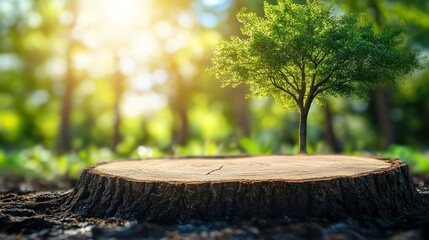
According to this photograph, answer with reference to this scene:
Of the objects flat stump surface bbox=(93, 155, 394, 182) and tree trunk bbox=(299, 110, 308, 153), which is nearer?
flat stump surface bbox=(93, 155, 394, 182)

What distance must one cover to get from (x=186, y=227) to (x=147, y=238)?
0.45m

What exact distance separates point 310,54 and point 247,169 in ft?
5.62

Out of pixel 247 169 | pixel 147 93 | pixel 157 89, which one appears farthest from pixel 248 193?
pixel 147 93

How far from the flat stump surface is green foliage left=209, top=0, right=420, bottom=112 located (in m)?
0.87

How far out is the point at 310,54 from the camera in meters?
6.21

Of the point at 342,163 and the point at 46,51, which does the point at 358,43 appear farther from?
the point at 46,51

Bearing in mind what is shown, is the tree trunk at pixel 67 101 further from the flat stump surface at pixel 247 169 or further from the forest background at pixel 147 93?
the flat stump surface at pixel 247 169

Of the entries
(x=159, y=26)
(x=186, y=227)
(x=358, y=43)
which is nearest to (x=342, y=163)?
(x=358, y=43)

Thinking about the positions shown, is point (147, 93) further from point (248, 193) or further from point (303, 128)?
point (248, 193)

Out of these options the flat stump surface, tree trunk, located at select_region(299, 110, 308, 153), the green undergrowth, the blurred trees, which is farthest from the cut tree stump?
the green undergrowth

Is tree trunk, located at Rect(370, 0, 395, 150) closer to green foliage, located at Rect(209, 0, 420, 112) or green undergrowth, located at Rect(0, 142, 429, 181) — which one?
green undergrowth, located at Rect(0, 142, 429, 181)

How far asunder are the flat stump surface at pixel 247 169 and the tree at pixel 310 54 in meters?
0.70

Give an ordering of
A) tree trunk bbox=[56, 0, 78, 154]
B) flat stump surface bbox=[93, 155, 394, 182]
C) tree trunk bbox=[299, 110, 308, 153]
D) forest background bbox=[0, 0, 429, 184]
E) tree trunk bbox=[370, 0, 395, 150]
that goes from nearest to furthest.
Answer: flat stump surface bbox=[93, 155, 394, 182]
tree trunk bbox=[299, 110, 308, 153]
forest background bbox=[0, 0, 429, 184]
tree trunk bbox=[370, 0, 395, 150]
tree trunk bbox=[56, 0, 78, 154]

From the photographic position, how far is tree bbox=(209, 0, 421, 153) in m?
6.09
